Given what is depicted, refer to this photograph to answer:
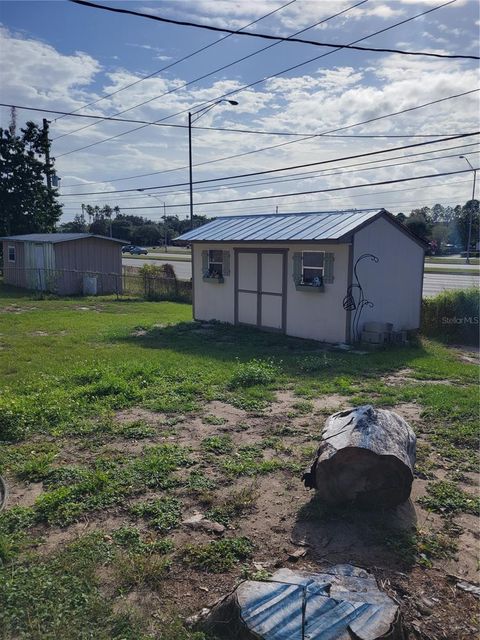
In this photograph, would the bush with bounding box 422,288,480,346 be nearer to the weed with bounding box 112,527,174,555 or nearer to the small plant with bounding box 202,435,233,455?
the small plant with bounding box 202,435,233,455

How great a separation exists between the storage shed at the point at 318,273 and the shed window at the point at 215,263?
3 centimetres

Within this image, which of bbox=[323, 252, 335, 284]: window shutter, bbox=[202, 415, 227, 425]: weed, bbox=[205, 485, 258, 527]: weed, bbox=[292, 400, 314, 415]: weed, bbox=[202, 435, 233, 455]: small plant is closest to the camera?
bbox=[205, 485, 258, 527]: weed

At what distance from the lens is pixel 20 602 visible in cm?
270

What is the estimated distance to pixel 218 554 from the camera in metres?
3.24

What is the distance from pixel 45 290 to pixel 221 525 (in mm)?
20488

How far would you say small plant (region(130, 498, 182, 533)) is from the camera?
11.9 ft

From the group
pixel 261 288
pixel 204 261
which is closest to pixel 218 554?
pixel 261 288

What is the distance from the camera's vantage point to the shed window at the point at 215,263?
13.5 m

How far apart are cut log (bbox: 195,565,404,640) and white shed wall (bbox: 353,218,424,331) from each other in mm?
8517

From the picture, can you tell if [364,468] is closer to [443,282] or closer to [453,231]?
[443,282]

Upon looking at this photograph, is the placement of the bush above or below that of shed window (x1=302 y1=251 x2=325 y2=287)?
below

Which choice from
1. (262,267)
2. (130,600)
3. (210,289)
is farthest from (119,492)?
(210,289)

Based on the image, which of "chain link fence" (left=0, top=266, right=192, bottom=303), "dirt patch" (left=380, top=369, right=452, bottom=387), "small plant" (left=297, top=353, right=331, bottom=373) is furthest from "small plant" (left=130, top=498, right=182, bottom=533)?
"chain link fence" (left=0, top=266, right=192, bottom=303)

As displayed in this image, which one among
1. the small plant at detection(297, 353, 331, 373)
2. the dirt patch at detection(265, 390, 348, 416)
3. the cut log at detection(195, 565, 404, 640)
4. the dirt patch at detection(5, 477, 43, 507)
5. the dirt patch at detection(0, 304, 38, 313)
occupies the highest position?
the cut log at detection(195, 565, 404, 640)
